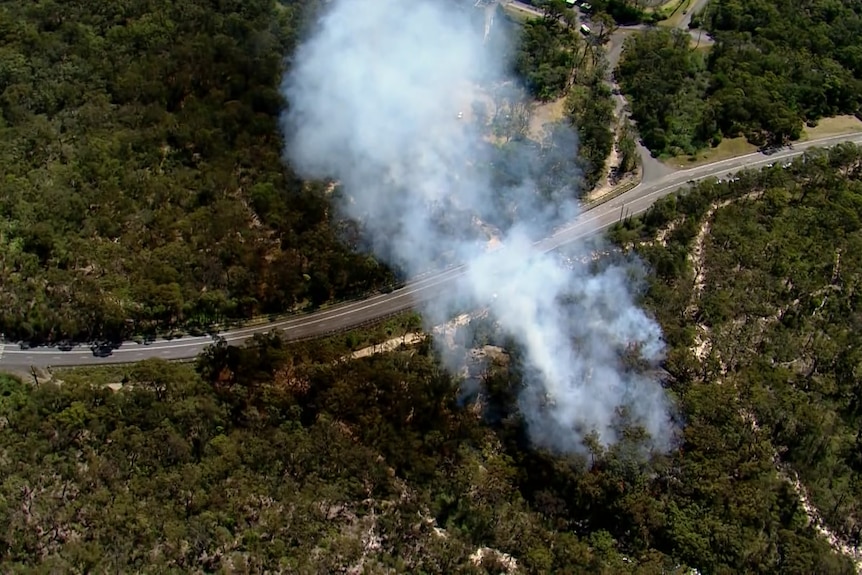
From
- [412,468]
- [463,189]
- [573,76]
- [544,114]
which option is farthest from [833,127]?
[412,468]

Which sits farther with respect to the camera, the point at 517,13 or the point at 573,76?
the point at 517,13

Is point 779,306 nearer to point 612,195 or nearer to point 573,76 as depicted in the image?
point 612,195

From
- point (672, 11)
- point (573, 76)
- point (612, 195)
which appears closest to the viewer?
point (612, 195)

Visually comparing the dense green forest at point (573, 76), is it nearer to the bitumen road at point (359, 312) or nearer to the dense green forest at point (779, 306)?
the bitumen road at point (359, 312)

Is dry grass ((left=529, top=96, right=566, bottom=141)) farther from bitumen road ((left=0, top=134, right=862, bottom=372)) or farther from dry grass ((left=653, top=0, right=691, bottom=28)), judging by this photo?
dry grass ((left=653, top=0, right=691, bottom=28))

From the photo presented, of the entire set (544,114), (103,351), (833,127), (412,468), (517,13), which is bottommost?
(412,468)

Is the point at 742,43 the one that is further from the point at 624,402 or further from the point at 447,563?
the point at 447,563
